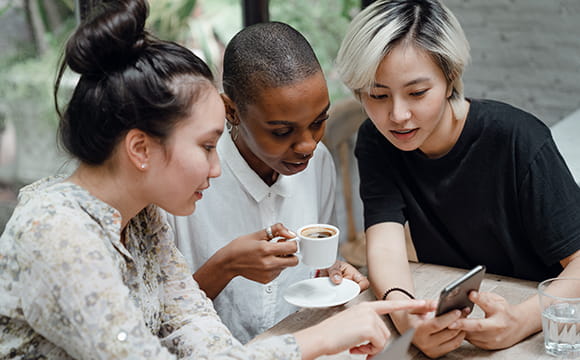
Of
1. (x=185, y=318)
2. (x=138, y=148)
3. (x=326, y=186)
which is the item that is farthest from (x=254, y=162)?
(x=138, y=148)

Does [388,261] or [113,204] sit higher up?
[113,204]

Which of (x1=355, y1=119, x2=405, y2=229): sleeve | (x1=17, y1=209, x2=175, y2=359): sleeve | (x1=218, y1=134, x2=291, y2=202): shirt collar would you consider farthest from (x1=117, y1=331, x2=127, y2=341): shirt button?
(x1=355, y1=119, x2=405, y2=229): sleeve

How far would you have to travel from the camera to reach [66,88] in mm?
2445

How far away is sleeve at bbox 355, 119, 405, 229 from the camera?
5.60 ft

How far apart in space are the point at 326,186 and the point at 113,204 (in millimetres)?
817

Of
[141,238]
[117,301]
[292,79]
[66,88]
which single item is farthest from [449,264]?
[66,88]

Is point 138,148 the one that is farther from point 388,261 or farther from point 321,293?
point 388,261

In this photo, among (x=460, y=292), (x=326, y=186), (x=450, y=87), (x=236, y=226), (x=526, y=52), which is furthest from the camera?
(x=526, y=52)

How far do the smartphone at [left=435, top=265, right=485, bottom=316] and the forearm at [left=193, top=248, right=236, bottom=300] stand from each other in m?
0.47

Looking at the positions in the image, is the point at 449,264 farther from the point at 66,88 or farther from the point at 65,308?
the point at 66,88

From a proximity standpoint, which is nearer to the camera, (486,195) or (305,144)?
(305,144)

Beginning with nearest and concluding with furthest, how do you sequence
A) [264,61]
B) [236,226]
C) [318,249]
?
[318,249]
[264,61]
[236,226]

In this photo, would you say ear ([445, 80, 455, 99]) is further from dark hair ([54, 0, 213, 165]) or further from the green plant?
the green plant

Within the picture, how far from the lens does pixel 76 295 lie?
0.99 m
